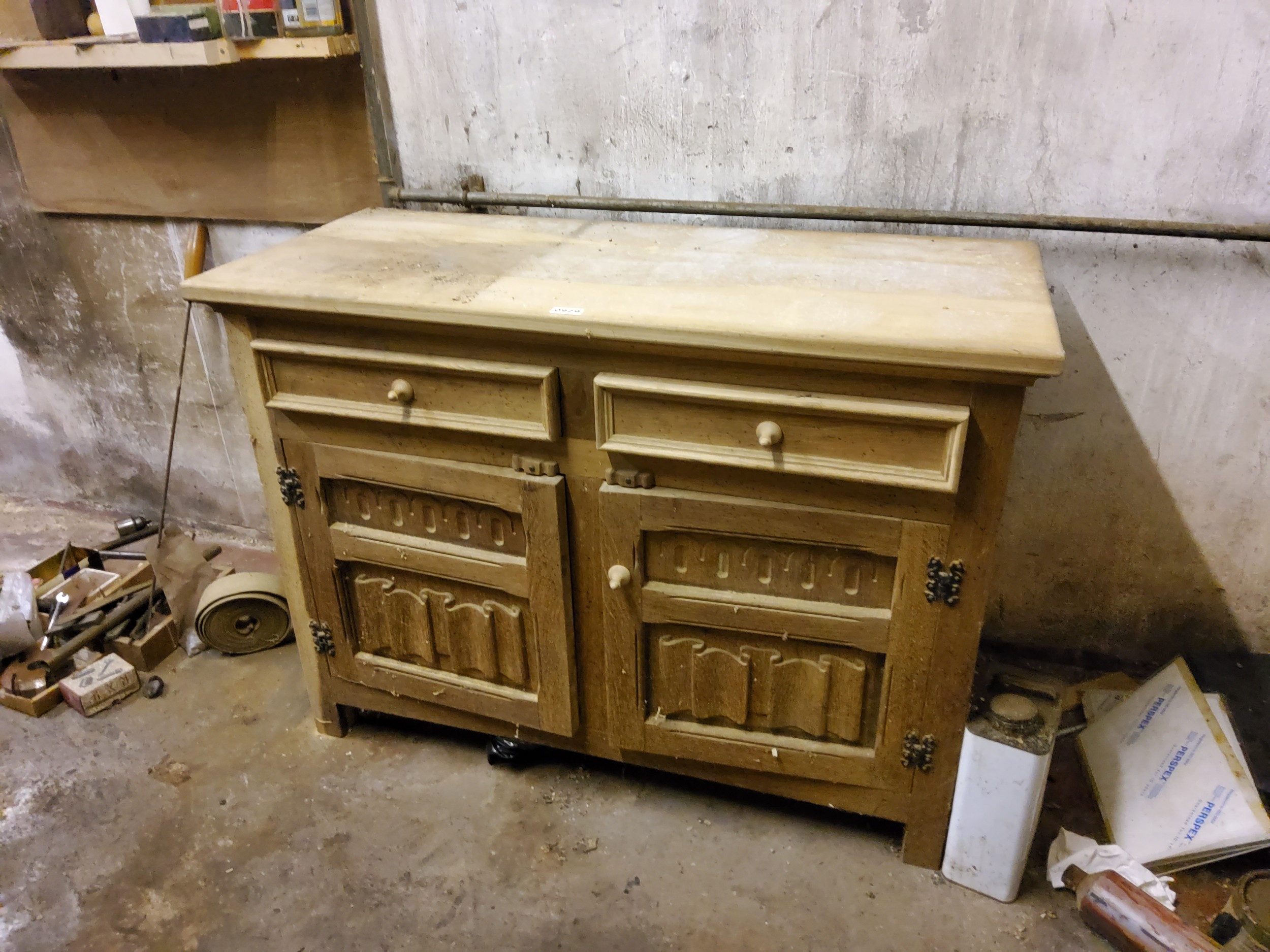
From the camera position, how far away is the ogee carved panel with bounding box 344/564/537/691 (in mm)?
1629

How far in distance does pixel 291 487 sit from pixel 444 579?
327 mm

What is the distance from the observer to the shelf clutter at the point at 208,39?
1.76m

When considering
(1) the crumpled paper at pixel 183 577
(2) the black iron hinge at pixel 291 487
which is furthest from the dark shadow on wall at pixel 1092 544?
(1) the crumpled paper at pixel 183 577

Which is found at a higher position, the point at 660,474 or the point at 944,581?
the point at 660,474

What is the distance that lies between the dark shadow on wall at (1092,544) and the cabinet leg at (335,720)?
1445 millimetres

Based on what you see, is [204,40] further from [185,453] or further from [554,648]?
[554,648]

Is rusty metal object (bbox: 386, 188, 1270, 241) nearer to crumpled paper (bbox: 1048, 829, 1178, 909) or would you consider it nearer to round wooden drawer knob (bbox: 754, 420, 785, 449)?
round wooden drawer knob (bbox: 754, 420, 785, 449)

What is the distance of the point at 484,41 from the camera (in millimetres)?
1803

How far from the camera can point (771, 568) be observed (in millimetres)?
1426

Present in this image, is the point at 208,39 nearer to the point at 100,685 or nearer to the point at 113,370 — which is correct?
the point at 113,370

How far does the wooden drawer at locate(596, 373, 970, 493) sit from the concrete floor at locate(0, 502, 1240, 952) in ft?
2.57

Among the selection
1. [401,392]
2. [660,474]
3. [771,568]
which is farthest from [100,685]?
[771,568]

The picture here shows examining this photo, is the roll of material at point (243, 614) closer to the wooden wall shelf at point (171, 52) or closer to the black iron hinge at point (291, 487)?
the black iron hinge at point (291, 487)

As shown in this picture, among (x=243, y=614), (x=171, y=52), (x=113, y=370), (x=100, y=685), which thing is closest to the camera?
(x=171, y=52)
